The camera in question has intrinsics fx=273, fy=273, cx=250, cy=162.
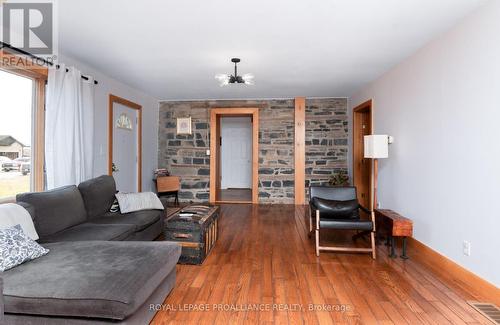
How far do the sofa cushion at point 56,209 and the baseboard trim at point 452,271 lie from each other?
3.77m

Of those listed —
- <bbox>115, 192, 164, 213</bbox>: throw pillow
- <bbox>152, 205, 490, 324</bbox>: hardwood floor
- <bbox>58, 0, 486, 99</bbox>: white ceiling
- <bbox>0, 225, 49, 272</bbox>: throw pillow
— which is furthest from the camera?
<bbox>115, 192, 164, 213</bbox>: throw pillow

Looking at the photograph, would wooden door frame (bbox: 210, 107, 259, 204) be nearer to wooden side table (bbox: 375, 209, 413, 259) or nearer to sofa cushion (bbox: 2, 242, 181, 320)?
wooden side table (bbox: 375, 209, 413, 259)

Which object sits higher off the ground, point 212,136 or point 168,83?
point 168,83

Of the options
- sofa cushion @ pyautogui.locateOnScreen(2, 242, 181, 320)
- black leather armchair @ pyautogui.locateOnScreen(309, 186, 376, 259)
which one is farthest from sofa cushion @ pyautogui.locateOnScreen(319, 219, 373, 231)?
sofa cushion @ pyautogui.locateOnScreen(2, 242, 181, 320)

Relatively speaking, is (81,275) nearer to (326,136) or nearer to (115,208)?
(115,208)

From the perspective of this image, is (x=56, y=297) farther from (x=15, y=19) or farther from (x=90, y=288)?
(x=15, y=19)

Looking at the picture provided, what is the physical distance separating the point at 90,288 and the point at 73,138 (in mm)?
2576

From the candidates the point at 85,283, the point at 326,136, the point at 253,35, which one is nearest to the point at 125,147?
the point at 253,35

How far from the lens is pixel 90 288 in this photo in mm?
1522

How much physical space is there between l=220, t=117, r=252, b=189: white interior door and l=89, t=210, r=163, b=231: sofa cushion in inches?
219

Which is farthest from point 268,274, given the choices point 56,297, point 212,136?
point 212,136

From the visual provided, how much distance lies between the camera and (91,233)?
265 cm

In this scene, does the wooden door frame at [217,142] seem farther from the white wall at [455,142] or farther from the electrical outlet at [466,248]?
the electrical outlet at [466,248]

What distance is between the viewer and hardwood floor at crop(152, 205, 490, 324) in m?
1.97
